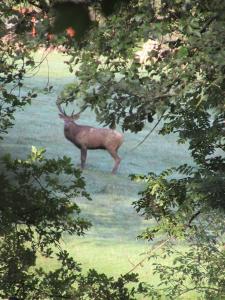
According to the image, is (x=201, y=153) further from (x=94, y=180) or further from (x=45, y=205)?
(x=94, y=180)

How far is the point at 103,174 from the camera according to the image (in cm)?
1261

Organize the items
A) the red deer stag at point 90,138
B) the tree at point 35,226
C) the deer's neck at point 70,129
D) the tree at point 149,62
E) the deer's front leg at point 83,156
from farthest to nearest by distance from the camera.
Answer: the deer's neck at point 70,129 < the red deer stag at point 90,138 < the deer's front leg at point 83,156 < the tree at point 35,226 < the tree at point 149,62

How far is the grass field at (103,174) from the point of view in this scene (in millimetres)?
8852

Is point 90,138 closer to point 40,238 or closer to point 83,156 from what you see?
point 83,156

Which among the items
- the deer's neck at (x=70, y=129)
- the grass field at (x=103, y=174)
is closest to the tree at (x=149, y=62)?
the grass field at (x=103, y=174)

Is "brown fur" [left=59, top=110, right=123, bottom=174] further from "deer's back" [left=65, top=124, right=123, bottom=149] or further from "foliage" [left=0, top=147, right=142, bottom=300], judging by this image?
"foliage" [left=0, top=147, right=142, bottom=300]

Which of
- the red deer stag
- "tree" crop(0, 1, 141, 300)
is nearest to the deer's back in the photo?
the red deer stag

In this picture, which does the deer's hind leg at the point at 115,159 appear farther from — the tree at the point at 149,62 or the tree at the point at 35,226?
the tree at the point at 149,62

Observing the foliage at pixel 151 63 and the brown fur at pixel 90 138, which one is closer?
the foliage at pixel 151 63

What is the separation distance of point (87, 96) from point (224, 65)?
18.5 inches

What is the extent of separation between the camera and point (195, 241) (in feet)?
15.8

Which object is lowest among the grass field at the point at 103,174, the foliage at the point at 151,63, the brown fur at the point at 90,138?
the grass field at the point at 103,174

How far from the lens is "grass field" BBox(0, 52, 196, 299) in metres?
8.85

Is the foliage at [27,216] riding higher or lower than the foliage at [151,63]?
lower
